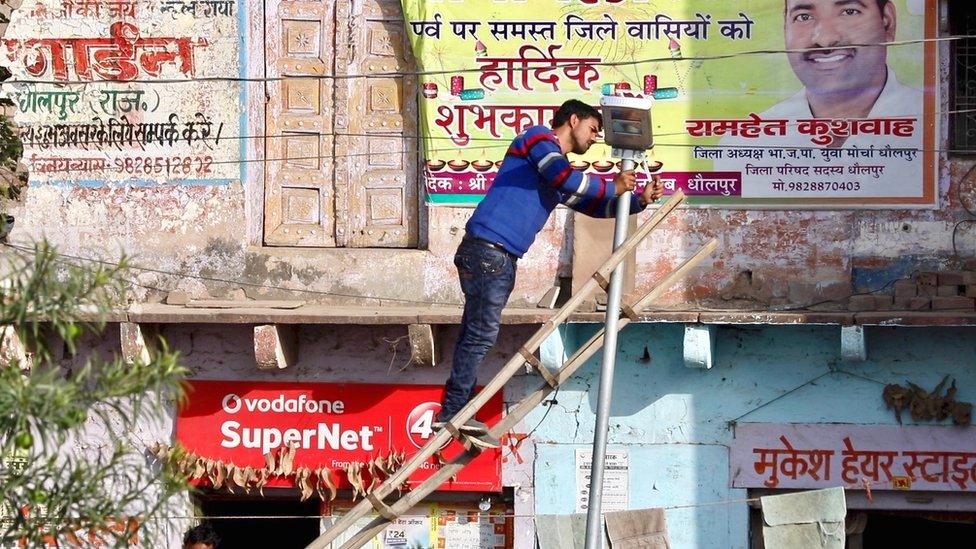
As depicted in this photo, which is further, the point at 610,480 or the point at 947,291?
the point at 610,480

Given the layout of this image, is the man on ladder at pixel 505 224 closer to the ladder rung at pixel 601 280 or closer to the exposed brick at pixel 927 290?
the ladder rung at pixel 601 280

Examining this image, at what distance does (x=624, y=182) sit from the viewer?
731cm

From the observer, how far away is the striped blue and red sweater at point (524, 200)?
7.64 metres

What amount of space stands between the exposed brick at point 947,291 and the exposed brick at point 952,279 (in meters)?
0.02

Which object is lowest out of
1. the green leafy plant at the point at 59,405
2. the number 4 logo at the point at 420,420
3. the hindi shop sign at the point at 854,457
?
the hindi shop sign at the point at 854,457

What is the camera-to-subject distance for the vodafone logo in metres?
10.8

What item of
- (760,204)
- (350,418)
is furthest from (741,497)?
(350,418)

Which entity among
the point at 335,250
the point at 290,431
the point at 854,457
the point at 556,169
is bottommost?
the point at 854,457

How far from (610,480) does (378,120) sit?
267cm

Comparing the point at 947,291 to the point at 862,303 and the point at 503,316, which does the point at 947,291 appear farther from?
the point at 503,316

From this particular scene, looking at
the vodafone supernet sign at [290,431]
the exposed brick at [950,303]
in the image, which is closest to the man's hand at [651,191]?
the exposed brick at [950,303]

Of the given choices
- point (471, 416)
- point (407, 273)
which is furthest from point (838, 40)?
point (471, 416)

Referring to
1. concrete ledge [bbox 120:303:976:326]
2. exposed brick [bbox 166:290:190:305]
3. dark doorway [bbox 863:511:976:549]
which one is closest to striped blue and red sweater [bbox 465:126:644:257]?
concrete ledge [bbox 120:303:976:326]

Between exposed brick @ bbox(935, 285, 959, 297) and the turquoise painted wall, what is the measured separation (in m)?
0.27
